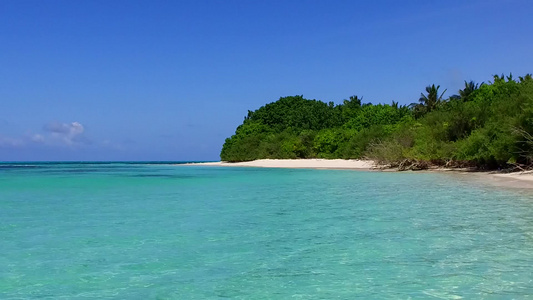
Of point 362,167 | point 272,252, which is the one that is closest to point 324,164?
point 362,167

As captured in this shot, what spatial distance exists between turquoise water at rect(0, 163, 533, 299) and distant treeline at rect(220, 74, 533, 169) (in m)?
15.0

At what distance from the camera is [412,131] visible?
42469 mm

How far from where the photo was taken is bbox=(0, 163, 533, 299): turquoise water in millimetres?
5410

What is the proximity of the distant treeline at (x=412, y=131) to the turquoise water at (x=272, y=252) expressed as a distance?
15.0 m

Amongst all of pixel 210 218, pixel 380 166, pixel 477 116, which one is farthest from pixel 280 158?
pixel 210 218

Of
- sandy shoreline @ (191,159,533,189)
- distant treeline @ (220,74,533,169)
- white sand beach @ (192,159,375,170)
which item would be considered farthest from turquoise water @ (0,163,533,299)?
white sand beach @ (192,159,375,170)

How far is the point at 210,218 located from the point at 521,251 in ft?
22.2

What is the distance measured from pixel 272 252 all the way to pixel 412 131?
37.6m

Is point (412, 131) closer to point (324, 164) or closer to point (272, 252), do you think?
point (324, 164)

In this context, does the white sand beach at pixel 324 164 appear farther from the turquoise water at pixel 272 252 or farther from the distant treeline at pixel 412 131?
the turquoise water at pixel 272 252

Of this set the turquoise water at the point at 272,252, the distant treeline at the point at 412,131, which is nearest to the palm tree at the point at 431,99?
the distant treeline at the point at 412,131

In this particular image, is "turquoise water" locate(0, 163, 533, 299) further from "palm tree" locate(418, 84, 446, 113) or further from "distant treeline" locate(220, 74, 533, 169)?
"palm tree" locate(418, 84, 446, 113)

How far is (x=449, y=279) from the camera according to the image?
567 centimetres

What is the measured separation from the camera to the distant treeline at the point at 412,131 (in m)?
27.0
